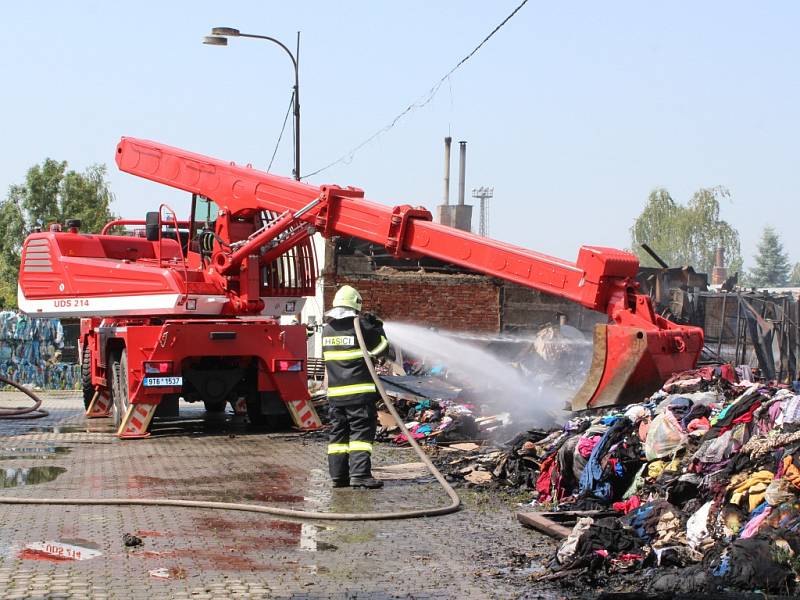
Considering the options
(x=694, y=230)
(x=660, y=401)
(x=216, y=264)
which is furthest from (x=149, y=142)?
(x=694, y=230)

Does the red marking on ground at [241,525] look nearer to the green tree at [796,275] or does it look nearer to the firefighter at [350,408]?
the firefighter at [350,408]

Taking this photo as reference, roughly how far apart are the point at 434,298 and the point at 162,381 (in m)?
13.1

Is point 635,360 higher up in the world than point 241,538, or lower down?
higher up

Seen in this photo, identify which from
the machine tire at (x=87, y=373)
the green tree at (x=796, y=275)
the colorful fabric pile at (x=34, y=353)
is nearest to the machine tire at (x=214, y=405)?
the machine tire at (x=87, y=373)

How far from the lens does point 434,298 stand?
2520cm

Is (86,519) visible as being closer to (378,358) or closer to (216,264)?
(378,358)

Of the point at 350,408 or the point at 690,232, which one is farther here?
the point at 690,232

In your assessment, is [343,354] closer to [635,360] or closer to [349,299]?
[349,299]

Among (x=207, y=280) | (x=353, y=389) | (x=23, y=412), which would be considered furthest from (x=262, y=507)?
(x=23, y=412)

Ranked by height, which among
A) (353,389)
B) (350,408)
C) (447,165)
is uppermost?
(447,165)

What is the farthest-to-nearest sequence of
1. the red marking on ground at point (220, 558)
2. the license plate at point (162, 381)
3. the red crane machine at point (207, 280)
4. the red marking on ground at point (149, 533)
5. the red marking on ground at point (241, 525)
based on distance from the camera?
the license plate at point (162, 381)
the red crane machine at point (207, 280)
the red marking on ground at point (241, 525)
the red marking on ground at point (149, 533)
the red marking on ground at point (220, 558)

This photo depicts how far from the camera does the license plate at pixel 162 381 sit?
1267 centimetres

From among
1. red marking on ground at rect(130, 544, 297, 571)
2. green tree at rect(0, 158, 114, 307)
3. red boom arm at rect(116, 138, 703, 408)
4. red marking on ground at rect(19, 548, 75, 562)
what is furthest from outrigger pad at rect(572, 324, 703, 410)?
green tree at rect(0, 158, 114, 307)

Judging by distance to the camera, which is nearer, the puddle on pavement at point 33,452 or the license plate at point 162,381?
the puddle on pavement at point 33,452
